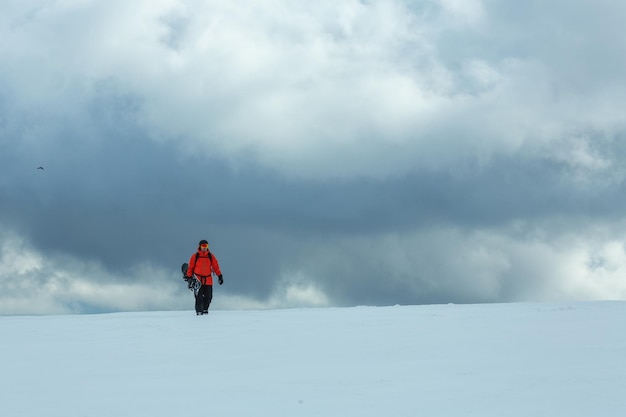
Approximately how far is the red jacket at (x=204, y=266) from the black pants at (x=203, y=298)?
0.16 meters

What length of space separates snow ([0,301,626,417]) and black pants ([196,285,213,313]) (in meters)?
3.08

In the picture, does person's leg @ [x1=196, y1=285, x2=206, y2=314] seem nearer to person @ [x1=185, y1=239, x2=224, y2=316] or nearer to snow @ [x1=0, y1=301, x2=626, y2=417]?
person @ [x1=185, y1=239, x2=224, y2=316]

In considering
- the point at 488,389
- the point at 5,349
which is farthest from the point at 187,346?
the point at 488,389

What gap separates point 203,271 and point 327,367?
387 inches

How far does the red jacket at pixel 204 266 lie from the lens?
1950 cm

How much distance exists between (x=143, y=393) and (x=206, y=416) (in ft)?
4.95

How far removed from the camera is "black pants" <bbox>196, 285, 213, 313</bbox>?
19422 millimetres

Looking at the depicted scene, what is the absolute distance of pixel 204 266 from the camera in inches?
771

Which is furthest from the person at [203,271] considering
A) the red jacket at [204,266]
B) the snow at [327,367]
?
the snow at [327,367]

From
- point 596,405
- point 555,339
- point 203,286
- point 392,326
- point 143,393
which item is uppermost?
point 203,286

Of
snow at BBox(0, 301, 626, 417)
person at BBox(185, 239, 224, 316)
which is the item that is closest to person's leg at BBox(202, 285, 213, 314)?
person at BBox(185, 239, 224, 316)

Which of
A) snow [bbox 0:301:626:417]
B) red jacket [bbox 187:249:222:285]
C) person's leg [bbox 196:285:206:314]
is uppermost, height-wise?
red jacket [bbox 187:249:222:285]

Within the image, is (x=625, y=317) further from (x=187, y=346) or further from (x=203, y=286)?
(x=203, y=286)

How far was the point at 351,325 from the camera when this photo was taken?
48.5ft
